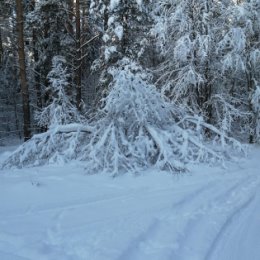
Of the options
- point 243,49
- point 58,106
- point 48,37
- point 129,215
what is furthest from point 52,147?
point 48,37

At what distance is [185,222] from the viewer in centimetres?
477

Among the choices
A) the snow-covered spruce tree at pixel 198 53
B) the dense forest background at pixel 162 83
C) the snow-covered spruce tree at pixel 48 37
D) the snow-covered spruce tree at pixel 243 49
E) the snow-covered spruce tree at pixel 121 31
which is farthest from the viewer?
the snow-covered spruce tree at pixel 48 37

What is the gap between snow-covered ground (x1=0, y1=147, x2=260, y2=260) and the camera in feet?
12.9

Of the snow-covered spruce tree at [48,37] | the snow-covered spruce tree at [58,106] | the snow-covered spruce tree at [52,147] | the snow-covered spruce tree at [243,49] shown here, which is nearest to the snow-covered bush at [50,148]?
the snow-covered spruce tree at [52,147]

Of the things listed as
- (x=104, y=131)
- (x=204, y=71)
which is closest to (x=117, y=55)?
(x=204, y=71)

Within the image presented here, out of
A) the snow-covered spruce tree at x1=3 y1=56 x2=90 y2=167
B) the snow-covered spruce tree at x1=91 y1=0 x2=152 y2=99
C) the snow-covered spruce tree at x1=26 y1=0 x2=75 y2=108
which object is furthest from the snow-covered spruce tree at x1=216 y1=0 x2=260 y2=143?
the snow-covered spruce tree at x1=26 y1=0 x2=75 y2=108

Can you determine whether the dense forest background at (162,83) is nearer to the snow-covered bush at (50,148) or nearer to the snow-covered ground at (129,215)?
the snow-covered bush at (50,148)

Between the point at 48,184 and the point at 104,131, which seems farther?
the point at 104,131

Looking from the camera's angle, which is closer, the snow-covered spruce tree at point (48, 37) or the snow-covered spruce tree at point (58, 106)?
the snow-covered spruce tree at point (58, 106)

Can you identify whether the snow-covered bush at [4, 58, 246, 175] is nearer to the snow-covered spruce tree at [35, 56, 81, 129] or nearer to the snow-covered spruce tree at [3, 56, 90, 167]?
the snow-covered spruce tree at [3, 56, 90, 167]

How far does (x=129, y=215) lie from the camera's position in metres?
4.96

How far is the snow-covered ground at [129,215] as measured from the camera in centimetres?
393

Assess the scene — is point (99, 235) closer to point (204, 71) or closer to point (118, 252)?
point (118, 252)

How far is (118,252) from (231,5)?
11.9 metres
